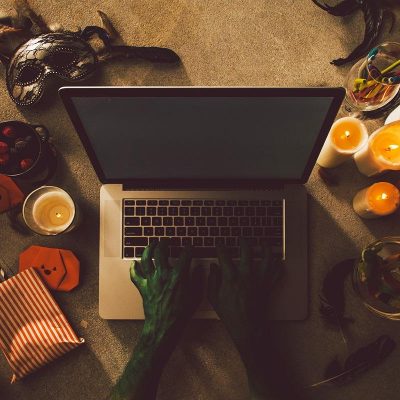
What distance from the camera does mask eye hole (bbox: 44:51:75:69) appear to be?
91 centimetres

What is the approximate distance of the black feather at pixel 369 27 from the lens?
3.12 feet

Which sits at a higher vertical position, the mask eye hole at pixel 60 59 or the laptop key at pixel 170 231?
the mask eye hole at pixel 60 59

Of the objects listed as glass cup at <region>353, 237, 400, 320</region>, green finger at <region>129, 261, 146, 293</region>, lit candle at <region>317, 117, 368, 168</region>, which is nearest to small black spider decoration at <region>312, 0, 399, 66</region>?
lit candle at <region>317, 117, 368, 168</region>

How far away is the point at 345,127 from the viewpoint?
0.90 metres

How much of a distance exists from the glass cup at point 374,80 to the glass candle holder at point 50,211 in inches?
24.4

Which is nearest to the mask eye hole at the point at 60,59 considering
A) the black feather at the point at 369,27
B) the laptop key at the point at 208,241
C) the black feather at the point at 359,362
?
the laptop key at the point at 208,241

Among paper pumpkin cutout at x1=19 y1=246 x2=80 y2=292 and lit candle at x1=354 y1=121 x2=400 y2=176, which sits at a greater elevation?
lit candle at x1=354 y1=121 x2=400 y2=176

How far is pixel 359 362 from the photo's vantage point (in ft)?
2.88

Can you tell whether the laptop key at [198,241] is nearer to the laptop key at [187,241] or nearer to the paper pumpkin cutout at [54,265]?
the laptop key at [187,241]

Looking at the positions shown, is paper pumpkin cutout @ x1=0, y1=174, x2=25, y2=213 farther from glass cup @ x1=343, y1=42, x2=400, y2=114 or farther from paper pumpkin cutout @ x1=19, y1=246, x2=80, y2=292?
glass cup @ x1=343, y1=42, x2=400, y2=114

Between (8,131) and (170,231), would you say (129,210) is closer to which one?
(170,231)

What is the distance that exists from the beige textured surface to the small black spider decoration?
2 centimetres

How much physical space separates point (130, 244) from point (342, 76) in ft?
1.92

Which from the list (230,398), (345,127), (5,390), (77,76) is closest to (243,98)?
(345,127)
